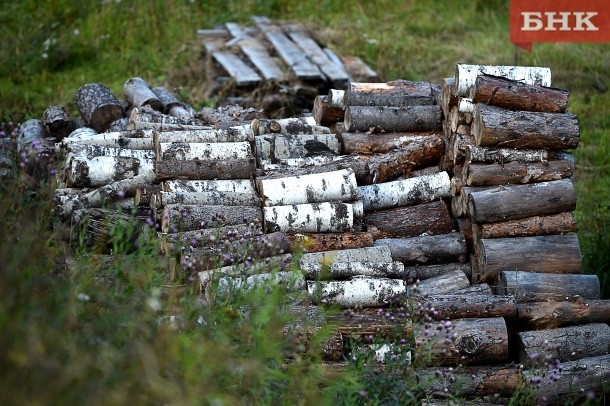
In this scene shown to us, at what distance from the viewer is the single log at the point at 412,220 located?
6949 mm

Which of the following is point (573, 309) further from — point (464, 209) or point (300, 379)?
point (300, 379)

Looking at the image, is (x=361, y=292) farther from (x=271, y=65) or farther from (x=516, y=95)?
(x=271, y=65)

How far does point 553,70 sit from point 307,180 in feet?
20.9

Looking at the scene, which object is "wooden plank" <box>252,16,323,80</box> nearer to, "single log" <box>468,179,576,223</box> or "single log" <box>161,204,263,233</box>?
"single log" <box>468,179,576,223</box>

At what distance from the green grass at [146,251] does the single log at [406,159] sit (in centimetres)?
167

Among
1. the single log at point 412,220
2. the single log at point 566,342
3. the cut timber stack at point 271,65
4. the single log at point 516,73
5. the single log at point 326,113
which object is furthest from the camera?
the cut timber stack at point 271,65

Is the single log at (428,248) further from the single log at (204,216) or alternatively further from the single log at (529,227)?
the single log at (204,216)

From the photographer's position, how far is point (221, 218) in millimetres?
6328

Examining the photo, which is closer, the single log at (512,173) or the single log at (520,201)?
the single log at (520,201)

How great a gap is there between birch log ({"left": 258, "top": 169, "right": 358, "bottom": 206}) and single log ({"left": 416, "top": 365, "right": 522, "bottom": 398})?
5.53ft

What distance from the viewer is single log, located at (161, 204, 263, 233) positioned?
6.15 m

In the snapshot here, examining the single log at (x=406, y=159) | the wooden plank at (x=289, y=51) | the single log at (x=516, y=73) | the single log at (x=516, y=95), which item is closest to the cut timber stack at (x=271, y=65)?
the wooden plank at (x=289, y=51)

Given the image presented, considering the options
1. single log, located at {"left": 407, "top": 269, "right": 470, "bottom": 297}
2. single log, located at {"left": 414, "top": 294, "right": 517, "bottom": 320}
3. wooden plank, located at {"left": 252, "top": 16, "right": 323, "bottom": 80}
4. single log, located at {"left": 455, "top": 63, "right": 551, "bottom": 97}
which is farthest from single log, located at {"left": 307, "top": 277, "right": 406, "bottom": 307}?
wooden plank, located at {"left": 252, "top": 16, "right": 323, "bottom": 80}

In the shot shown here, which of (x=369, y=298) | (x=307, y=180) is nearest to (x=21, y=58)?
(x=307, y=180)
